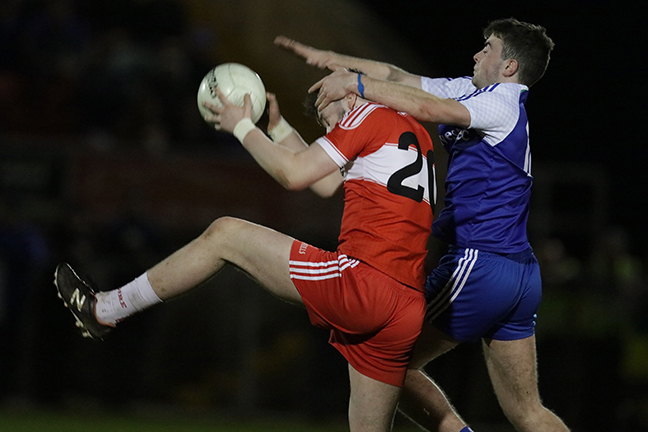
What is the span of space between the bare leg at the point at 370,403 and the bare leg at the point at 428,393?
564 mm

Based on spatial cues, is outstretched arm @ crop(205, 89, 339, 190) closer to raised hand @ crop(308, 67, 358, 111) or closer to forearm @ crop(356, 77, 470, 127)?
raised hand @ crop(308, 67, 358, 111)

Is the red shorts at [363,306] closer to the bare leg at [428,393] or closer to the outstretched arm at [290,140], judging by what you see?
the bare leg at [428,393]

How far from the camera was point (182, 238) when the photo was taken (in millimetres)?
9523

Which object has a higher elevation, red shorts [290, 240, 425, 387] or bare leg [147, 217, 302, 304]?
bare leg [147, 217, 302, 304]

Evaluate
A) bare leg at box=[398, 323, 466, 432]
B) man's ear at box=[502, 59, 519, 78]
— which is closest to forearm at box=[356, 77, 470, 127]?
man's ear at box=[502, 59, 519, 78]

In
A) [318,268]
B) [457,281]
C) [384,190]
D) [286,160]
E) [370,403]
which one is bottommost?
Answer: [370,403]

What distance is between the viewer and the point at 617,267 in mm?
9961

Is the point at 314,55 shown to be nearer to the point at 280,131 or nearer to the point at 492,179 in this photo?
the point at 280,131

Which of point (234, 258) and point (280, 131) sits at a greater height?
point (280, 131)

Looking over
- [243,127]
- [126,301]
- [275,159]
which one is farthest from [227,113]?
[126,301]

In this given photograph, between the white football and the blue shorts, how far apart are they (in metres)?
1.32

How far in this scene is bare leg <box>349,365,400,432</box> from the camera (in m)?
4.33

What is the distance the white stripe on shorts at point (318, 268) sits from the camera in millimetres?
4223

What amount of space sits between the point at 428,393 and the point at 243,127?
1877 mm
